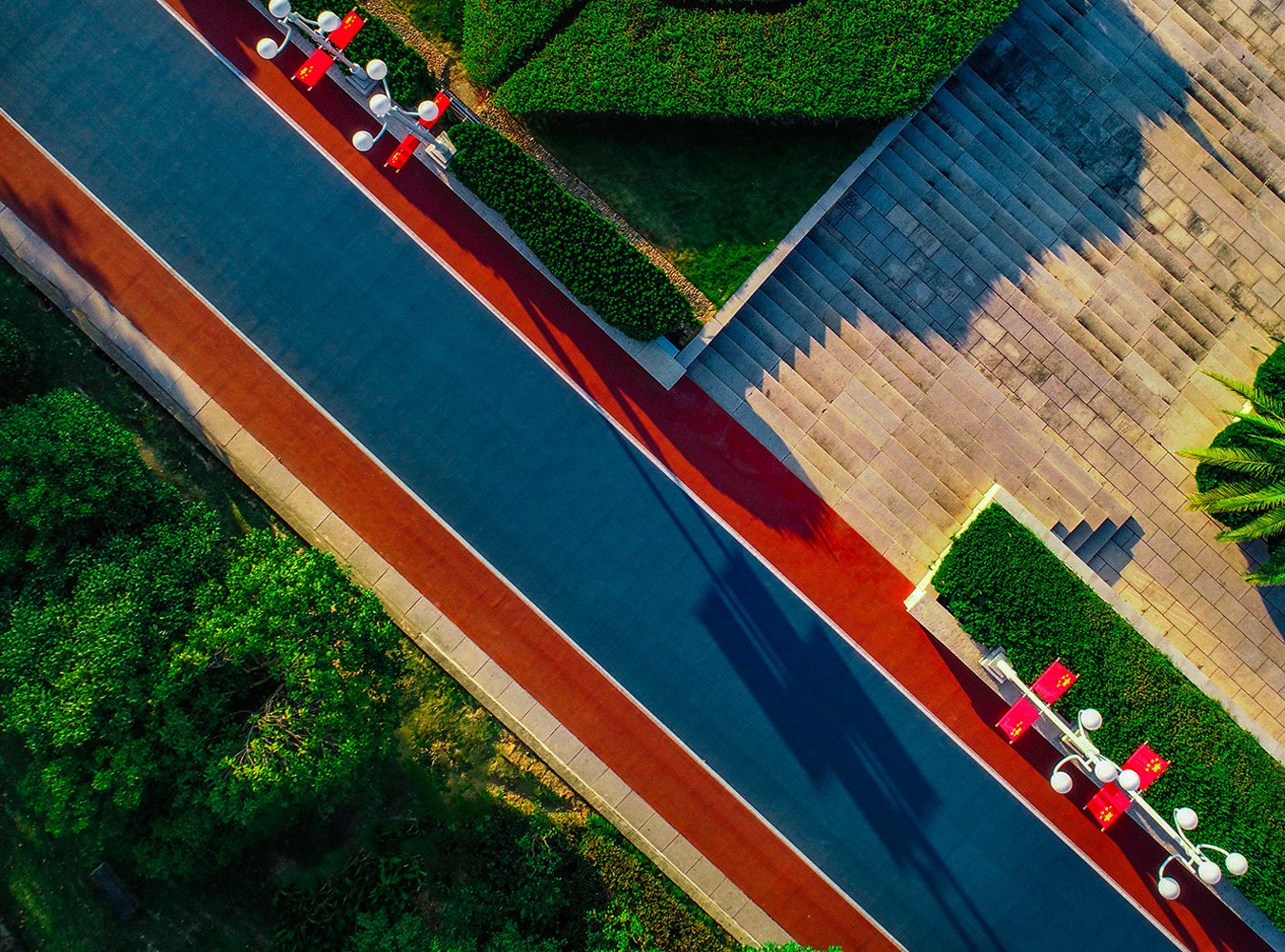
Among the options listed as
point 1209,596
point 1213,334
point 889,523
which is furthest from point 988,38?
point 1209,596

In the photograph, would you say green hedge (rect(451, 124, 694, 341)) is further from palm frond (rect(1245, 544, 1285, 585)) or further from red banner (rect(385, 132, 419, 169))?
palm frond (rect(1245, 544, 1285, 585))

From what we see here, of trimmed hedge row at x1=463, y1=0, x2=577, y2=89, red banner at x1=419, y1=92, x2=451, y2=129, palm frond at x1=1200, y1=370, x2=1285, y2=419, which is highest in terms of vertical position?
palm frond at x1=1200, y1=370, x2=1285, y2=419

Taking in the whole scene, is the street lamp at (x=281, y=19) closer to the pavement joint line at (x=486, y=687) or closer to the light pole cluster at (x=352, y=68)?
the light pole cluster at (x=352, y=68)

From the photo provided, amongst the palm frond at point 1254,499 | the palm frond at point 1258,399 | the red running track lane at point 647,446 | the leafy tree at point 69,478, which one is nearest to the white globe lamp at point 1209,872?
the red running track lane at point 647,446

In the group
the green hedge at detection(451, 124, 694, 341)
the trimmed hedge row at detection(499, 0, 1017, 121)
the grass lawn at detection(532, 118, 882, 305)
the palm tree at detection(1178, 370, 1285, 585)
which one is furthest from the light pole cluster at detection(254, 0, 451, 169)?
the palm tree at detection(1178, 370, 1285, 585)

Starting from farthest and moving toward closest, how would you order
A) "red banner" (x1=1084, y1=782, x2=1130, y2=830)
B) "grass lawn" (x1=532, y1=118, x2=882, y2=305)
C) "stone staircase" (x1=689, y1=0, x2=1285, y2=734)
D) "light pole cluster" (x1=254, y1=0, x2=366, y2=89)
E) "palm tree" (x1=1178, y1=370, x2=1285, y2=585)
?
1. "stone staircase" (x1=689, y1=0, x2=1285, y2=734)
2. "grass lawn" (x1=532, y1=118, x2=882, y2=305)
3. "palm tree" (x1=1178, y1=370, x2=1285, y2=585)
4. "red banner" (x1=1084, y1=782, x2=1130, y2=830)
5. "light pole cluster" (x1=254, y1=0, x2=366, y2=89)

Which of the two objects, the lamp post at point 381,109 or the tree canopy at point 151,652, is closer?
the tree canopy at point 151,652
